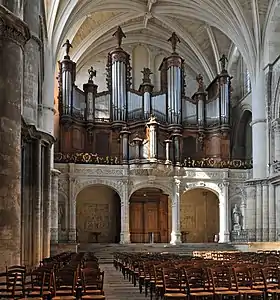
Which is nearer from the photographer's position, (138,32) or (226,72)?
(226,72)

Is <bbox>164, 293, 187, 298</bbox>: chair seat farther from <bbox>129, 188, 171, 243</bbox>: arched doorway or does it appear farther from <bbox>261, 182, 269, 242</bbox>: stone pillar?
<bbox>129, 188, 171, 243</bbox>: arched doorway

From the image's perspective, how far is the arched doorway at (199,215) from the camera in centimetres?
4344

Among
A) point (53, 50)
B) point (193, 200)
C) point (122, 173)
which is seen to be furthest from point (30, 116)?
point (193, 200)

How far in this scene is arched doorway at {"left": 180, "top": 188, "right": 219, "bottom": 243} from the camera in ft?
143

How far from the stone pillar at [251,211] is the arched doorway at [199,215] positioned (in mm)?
5825

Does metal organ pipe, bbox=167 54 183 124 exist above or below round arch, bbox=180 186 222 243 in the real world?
above

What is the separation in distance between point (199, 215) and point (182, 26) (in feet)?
45.7

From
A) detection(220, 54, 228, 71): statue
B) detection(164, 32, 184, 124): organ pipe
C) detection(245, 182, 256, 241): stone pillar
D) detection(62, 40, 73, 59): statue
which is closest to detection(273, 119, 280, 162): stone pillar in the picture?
detection(245, 182, 256, 241): stone pillar

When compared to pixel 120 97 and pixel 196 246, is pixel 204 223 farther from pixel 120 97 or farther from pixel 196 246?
pixel 120 97

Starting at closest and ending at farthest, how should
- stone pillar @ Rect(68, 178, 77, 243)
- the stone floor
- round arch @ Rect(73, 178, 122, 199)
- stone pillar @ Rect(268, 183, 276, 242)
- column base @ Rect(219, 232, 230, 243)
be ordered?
the stone floor, stone pillar @ Rect(268, 183, 276, 242), stone pillar @ Rect(68, 178, 77, 243), round arch @ Rect(73, 178, 122, 199), column base @ Rect(219, 232, 230, 243)

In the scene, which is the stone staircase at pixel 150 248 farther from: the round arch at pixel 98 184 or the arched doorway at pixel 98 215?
the arched doorway at pixel 98 215

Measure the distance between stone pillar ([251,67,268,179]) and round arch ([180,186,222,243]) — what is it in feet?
22.1

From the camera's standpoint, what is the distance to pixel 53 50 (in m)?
34.6

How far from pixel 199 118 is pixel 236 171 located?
15.3 ft
